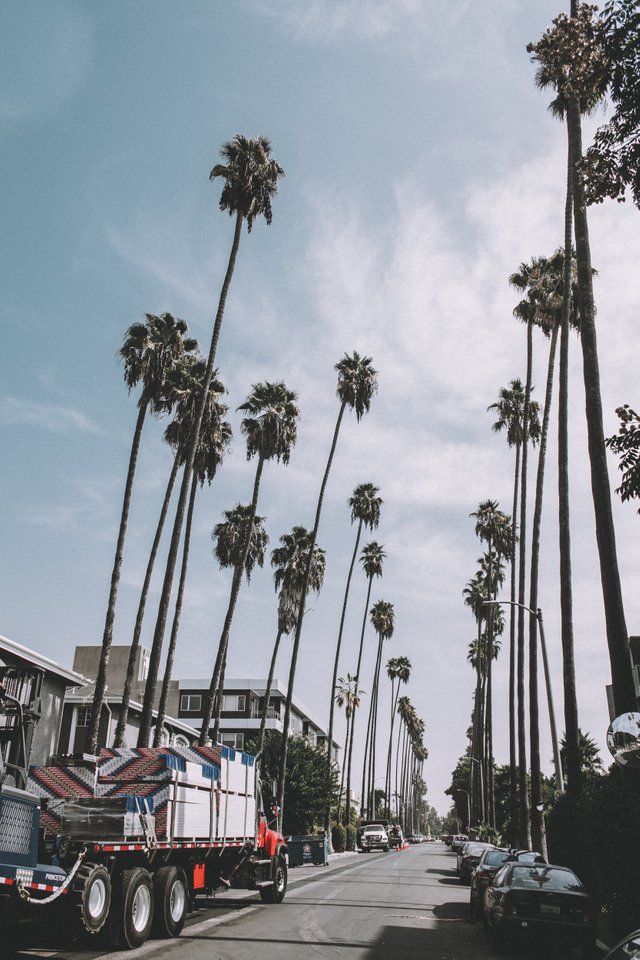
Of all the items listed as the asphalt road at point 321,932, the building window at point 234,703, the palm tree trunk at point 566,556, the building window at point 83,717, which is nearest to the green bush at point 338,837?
the building window at point 234,703

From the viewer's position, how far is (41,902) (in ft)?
28.2

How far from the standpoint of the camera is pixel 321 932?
13281 mm

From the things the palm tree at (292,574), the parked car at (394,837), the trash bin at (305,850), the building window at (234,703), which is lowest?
the parked car at (394,837)

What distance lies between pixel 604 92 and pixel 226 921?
47.5ft

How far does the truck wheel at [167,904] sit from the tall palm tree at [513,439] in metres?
27.2

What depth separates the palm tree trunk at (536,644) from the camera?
1037 inches

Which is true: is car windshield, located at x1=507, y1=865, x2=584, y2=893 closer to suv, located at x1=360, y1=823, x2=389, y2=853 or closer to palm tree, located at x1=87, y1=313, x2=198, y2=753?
palm tree, located at x1=87, y1=313, x2=198, y2=753

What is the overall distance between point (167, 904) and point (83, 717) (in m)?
27.1

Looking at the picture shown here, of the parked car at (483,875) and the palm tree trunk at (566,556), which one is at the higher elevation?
the palm tree trunk at (566,556)

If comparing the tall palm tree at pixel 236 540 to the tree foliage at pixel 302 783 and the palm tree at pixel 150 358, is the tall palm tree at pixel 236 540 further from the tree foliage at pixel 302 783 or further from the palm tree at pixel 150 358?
the palm tree at pixel 150 358

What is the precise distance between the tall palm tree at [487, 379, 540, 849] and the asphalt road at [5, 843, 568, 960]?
15825 millimetres

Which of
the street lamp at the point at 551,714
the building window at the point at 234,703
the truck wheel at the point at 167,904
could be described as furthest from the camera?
the building window at the point at 234,703

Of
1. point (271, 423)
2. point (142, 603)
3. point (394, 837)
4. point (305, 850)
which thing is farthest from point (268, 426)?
point (394, 837)

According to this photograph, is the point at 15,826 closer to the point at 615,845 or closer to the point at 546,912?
the point at 546,912
